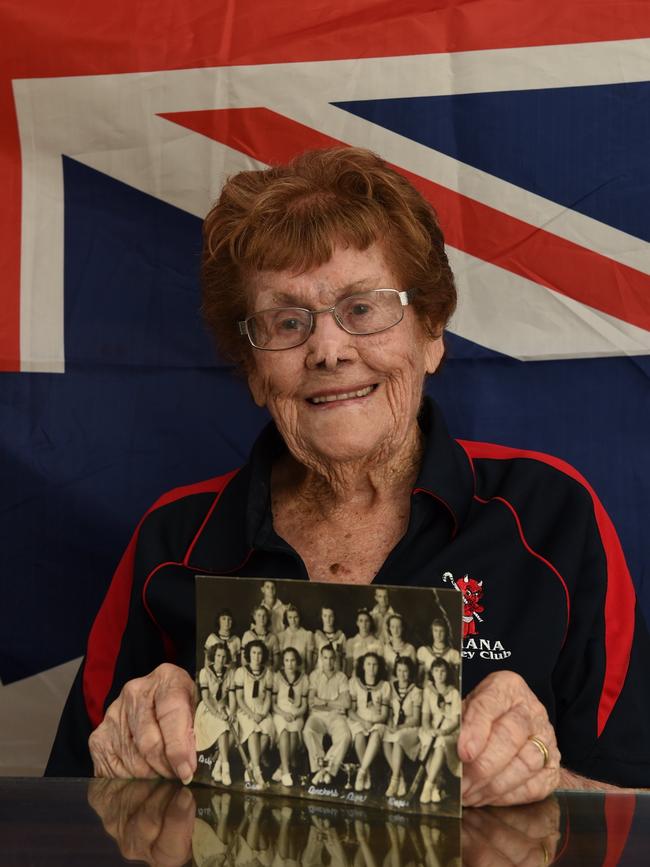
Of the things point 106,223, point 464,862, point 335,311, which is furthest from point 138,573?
point 464,862

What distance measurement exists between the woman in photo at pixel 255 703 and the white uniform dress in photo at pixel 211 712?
15 mm

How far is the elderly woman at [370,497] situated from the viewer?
5.12ft

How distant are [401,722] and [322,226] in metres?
0.80

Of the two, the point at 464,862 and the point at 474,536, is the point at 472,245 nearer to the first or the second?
the point at 474,536

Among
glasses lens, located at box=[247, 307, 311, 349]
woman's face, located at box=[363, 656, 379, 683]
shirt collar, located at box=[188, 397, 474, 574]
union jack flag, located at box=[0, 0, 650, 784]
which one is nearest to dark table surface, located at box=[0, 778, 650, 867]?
woman's face, located at box=[363, 656, 379, 683]

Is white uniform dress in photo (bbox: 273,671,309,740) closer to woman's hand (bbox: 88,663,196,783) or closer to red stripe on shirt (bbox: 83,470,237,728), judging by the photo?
woman's hand (bbox: 88,663,196,783)

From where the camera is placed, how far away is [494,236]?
6.72 feet

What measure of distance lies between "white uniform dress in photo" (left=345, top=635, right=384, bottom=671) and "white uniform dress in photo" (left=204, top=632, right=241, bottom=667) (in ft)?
0.40

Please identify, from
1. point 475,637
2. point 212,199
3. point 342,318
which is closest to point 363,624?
point 475,637

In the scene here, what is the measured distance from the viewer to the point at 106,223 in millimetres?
2197

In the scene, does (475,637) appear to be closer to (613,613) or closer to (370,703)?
(613,613)

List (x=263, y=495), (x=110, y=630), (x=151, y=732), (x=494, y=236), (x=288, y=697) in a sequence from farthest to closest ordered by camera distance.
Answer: (x=494, y=236), (x=110, y=630), (x=263, y=495), (x=151, y=732), (x=288, y=697)

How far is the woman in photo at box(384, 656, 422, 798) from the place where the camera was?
1.03 m

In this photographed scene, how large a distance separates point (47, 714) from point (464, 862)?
4.85ft
